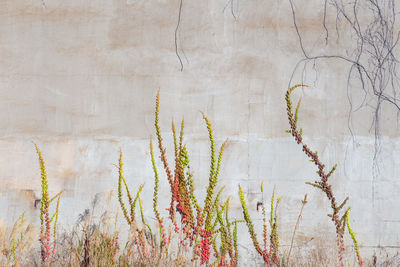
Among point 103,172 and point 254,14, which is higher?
Answer: point 254,14

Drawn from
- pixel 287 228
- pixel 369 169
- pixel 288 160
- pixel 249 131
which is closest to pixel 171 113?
pixel 249 131

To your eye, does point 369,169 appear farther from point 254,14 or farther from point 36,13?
point 36,13

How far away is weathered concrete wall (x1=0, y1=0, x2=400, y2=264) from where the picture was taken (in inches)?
130

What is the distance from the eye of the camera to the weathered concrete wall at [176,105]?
3.29 metres

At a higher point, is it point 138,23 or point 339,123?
point 138,23

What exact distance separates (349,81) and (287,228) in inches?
46.2

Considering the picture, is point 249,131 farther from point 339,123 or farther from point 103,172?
point 103,172

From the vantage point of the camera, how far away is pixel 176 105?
3354mm

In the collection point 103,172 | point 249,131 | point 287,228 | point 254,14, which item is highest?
point 254,14

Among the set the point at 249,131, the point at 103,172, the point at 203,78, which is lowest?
Answer: the point at 103,172

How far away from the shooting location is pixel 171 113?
3352mm

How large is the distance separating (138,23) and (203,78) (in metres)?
0.64

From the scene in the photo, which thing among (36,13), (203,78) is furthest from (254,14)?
(36,13)

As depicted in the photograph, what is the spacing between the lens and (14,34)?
3.38 meters
